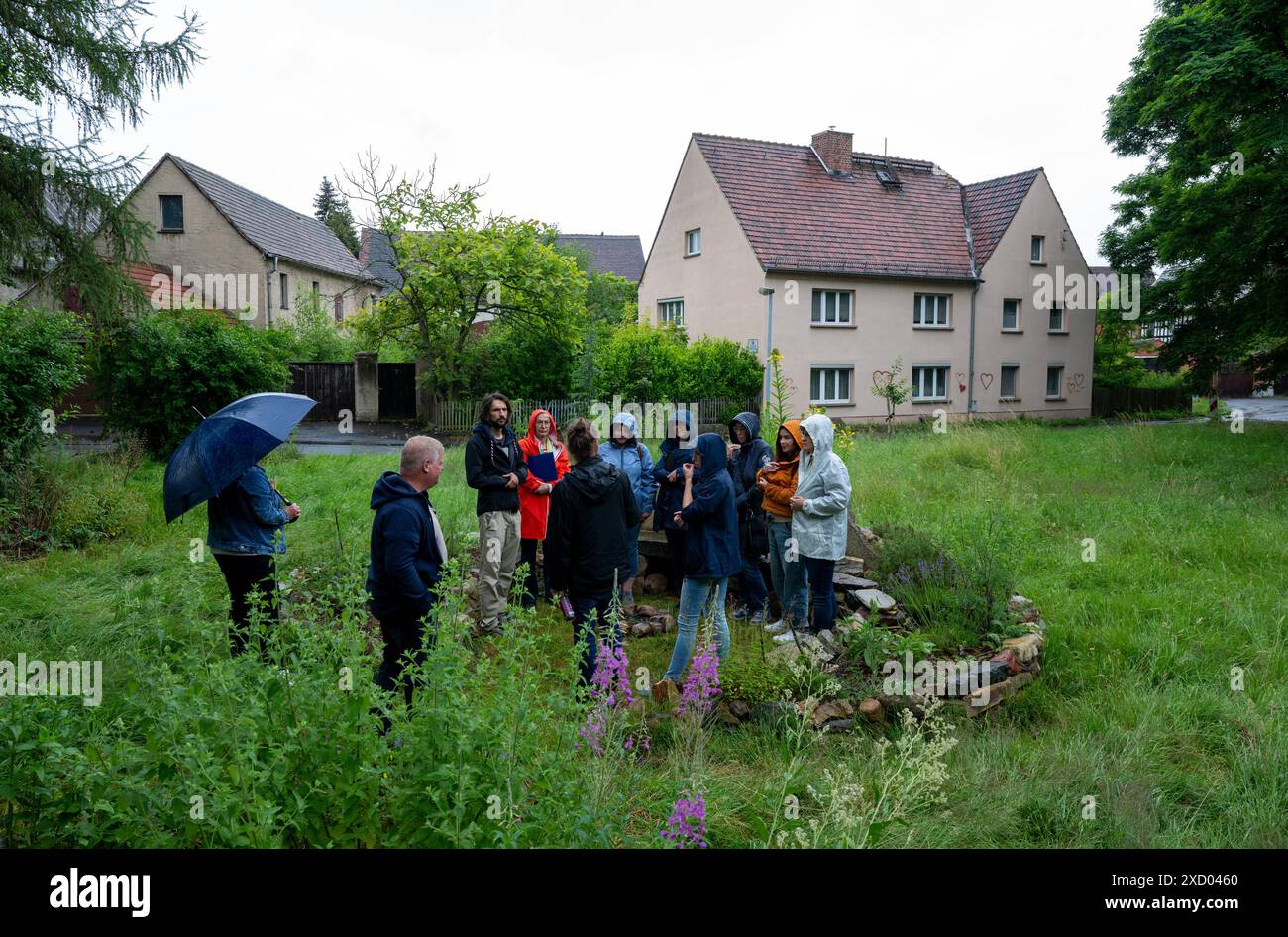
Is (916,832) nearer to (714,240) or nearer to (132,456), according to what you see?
(132,456)

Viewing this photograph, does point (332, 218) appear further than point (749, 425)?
Yes

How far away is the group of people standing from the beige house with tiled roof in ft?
69.3

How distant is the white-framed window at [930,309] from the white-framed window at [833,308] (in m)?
2.88

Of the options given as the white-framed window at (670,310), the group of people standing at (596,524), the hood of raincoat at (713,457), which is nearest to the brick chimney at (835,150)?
the white-framed window at (670,310)

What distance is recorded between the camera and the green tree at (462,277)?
2319 centimetres

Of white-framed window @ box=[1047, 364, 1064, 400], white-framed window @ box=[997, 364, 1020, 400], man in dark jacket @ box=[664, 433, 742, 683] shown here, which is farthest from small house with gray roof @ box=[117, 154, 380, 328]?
man in dark jacket @ box=[664, 433, 742, 683]

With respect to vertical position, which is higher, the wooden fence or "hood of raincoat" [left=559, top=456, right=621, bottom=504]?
the wooden fence

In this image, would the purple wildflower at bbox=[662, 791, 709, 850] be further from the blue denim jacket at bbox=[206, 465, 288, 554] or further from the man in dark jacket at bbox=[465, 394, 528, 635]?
the man in dark jacket at bbox=[465, 394, 528, 635]

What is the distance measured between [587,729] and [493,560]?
13.2ft

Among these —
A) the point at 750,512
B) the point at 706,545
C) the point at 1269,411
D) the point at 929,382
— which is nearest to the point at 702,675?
the point at 706,545

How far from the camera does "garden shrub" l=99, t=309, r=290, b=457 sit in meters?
14.2

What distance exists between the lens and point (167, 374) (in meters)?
14.2

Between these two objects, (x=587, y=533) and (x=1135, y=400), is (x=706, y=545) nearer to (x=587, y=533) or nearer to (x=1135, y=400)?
(x=587, y=533)

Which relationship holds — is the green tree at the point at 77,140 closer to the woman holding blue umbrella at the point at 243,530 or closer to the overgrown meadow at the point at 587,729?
the overgrown meadow at the point at 587,729
